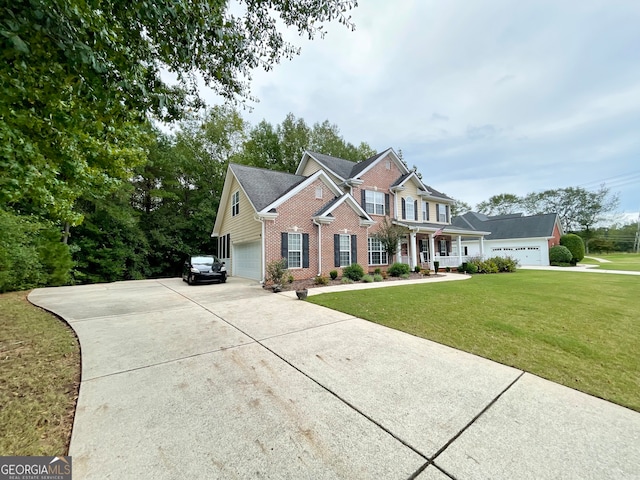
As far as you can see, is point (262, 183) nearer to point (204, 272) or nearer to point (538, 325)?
point (204, 272)

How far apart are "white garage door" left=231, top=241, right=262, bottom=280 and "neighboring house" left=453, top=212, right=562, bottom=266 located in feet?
69.7

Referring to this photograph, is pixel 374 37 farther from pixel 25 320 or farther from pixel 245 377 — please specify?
pixel 25 320

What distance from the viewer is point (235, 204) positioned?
15656 mm

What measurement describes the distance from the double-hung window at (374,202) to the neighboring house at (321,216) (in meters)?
0.07

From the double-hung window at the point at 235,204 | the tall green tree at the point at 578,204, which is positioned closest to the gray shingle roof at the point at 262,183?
the double-hung window at the point at 235,204

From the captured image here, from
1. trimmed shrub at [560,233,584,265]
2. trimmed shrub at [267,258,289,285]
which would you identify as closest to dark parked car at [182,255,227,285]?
trimmed shrub at [267,258,289,285]

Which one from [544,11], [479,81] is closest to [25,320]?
[544,11]

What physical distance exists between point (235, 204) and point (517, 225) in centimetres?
2779

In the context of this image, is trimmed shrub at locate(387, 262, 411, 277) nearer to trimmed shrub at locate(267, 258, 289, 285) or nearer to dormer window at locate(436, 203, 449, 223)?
trimmed shrub at locate(267, 258, 289, 285)

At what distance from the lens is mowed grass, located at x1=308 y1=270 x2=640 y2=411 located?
3.36 meters

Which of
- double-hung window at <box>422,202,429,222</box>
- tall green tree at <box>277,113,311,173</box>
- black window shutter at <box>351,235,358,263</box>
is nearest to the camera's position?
black window shutter at <box>351,235,358,263</box>

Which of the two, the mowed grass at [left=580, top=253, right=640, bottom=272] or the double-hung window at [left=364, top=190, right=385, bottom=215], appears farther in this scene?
the mowed grass at [left=580, top=253, right=640, bottom=272]

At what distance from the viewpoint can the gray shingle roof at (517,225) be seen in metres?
24.2

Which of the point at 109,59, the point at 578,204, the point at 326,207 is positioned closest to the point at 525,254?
the point at 326,207
